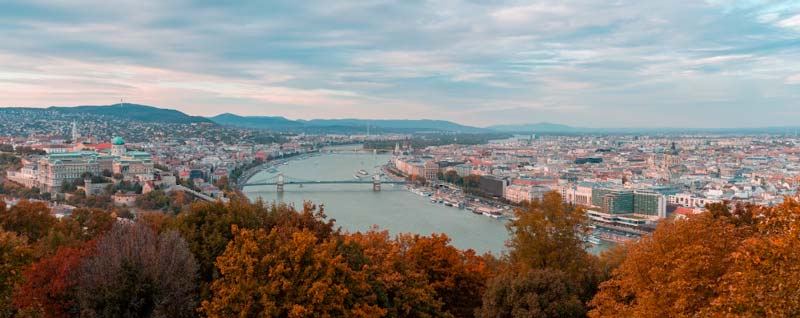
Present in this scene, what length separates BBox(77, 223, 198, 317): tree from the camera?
9.45 ft

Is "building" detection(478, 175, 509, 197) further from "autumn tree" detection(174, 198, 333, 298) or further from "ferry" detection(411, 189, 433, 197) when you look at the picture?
"autumn tree" detection(174, 198, 333, 298)

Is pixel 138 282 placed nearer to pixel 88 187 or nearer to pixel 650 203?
pixel 650 203

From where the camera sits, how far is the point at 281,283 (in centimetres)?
274

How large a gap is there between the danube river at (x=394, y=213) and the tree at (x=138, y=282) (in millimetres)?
4940

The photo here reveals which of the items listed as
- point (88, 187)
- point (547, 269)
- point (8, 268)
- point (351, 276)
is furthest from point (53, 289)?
point (88, 187)

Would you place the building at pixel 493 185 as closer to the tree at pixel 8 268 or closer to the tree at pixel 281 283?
the tree at pixel 281 283

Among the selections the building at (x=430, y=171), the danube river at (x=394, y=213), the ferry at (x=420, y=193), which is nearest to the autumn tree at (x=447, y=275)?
the danube river at (x=394, y=213)

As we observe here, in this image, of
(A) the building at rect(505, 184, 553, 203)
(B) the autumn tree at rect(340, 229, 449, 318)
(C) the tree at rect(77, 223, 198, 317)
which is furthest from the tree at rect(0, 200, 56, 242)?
(A) the building at rect(505, 184, 553, 203)

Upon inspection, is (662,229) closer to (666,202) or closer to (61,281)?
(61,281)

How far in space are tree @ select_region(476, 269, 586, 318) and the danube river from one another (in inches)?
188

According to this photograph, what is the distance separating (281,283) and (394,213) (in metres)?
11.4

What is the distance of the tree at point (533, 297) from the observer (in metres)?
3.50

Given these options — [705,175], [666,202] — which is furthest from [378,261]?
[705,175]

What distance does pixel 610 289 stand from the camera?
331cm
